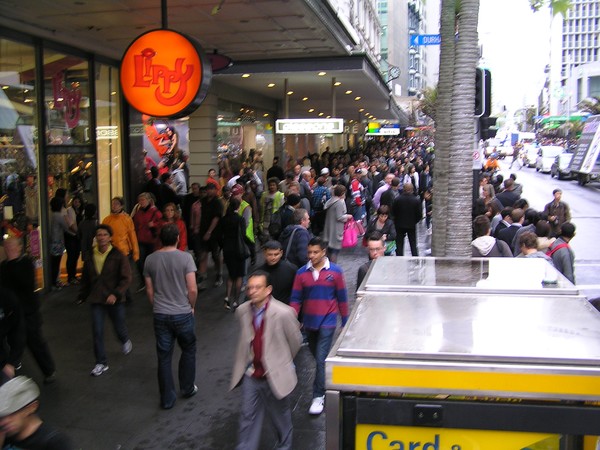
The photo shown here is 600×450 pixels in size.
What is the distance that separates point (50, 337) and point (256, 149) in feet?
55.9

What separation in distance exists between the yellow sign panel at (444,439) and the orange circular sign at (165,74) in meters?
5.37

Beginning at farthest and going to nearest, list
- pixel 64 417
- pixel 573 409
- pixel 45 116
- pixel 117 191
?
pixel 117 191, pixel 45 116, pixel 64 417, pixel 573 409

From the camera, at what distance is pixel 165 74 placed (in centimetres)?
738

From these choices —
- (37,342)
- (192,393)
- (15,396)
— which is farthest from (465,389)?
(37,342)

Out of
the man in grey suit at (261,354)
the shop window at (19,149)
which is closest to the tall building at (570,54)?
the shop window at (19,149)

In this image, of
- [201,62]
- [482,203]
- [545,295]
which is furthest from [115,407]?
[482,203]

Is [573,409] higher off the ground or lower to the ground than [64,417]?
higher

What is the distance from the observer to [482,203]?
38.4ft

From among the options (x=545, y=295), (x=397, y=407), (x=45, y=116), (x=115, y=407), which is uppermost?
(x=45, y=116)

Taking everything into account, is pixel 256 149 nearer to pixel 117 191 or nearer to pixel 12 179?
pixel 117 191

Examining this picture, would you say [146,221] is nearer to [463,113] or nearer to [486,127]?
[463,113]

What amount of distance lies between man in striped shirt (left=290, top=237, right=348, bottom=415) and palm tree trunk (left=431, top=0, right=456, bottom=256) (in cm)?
188

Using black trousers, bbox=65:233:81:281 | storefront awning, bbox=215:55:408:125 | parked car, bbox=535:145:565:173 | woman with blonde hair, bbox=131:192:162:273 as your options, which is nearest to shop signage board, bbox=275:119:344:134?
storefront awning, bbox=215:55:408:125

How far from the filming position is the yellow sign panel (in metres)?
2.48
